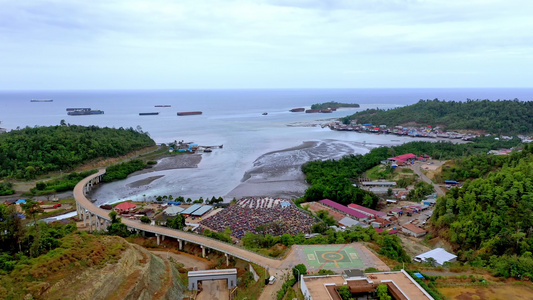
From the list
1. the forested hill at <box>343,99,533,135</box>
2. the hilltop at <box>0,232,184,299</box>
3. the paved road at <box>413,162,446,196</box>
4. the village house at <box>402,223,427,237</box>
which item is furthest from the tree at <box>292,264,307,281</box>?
the forested hill at <box>343,99,533,135</box>

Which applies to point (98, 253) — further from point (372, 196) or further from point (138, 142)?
point (138, 142)

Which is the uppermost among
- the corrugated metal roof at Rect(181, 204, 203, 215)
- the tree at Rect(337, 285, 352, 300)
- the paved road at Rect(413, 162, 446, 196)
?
the tree at Rect(337, 285, 352, 300)

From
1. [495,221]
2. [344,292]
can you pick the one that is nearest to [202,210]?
[344,292]

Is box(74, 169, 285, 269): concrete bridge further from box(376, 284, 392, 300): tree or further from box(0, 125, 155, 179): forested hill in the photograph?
box(0, 125, 155, 179): forested hill

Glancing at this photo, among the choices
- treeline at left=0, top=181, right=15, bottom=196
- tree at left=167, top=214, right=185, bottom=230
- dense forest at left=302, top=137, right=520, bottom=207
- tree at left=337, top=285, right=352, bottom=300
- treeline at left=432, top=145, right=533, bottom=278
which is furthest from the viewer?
treeline at left=0, top=181, right=15, bottom=196

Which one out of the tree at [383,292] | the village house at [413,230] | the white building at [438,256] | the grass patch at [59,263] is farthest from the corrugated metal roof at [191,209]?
the tree at [383,292]

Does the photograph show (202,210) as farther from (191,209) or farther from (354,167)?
(354,167)

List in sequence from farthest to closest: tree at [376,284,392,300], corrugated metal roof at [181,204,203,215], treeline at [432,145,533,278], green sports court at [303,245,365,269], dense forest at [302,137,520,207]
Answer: dense forest at [302,137,520,207] < corrugated metal roof at [181,204,203,215] < treeline at [432,145,533,278] < green sports court at [303,245,365,269] < tree at [376,284,392,300]
